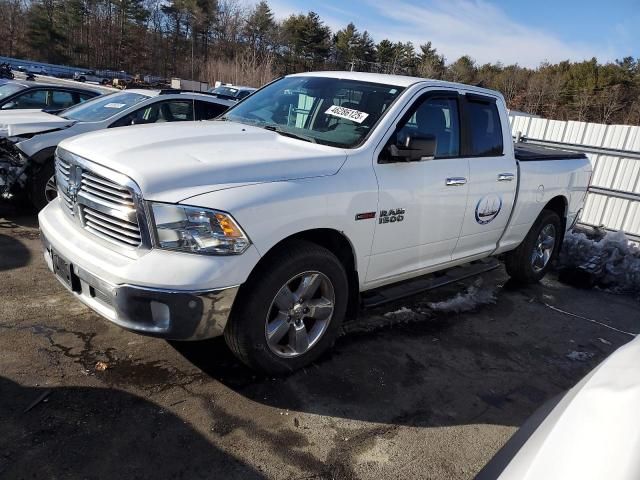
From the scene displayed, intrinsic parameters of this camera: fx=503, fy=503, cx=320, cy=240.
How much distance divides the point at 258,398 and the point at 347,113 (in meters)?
2.12

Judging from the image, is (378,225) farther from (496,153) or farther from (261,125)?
(496,153)

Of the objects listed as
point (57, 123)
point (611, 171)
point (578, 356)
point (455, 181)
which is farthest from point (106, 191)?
point (611, 171)

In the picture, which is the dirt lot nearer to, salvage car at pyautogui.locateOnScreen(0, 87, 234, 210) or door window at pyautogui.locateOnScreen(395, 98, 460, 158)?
door window at pyautogui.locateOnScreen(395, 98, 460, 158)

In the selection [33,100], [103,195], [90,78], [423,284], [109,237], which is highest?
[103,195]

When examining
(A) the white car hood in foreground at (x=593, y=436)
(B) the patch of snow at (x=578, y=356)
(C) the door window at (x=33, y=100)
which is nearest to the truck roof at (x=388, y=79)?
(B) the patch of snow at (x=578, y=356)

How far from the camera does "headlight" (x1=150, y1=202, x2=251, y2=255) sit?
268 cm

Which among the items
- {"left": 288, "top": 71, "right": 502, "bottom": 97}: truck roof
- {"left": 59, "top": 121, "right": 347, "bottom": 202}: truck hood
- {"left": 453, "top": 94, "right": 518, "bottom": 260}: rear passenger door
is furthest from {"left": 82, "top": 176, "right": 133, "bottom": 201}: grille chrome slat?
{"left": 453, "top": 94, "right": 518, "bottom": 260}: rear passenger door

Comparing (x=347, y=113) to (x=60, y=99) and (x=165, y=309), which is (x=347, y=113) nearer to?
(x=165, y=309)

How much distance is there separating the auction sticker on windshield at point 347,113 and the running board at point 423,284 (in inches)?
53.3

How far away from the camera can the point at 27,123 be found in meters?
6.39

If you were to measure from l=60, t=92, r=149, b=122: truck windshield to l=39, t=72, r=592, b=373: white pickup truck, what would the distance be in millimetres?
3304

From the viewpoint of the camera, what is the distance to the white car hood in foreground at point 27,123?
618 cm

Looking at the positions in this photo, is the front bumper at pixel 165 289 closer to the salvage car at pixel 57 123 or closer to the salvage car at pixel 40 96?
the salvage car at pixel 57 123

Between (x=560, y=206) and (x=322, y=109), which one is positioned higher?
(x=322, y=109)
